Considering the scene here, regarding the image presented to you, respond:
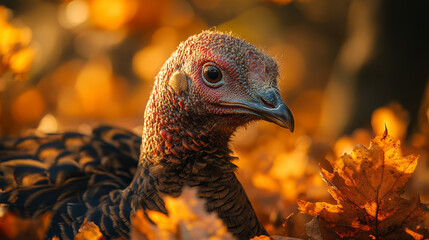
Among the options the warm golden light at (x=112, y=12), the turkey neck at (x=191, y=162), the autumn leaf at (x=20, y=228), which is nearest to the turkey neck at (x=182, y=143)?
the turkey neck at (x=191, y=162)

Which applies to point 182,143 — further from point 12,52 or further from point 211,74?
point 12,52

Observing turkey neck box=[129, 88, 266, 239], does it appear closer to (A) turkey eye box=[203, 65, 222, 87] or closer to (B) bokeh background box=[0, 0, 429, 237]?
(A) turkey eye box=[203, 65, 222, 87]

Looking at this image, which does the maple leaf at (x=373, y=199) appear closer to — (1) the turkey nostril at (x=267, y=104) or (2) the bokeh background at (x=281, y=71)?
(2) the bokeh background at (x=281, y=71)

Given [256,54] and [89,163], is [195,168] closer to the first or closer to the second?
[256,54]

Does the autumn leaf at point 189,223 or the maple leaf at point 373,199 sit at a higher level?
the maple leaf at point 373,199

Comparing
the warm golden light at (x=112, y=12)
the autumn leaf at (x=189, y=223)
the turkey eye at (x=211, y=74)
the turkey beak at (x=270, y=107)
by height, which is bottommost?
the autumn leaf at (x=189, y=223)

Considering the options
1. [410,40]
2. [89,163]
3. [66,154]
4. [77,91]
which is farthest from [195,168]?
[77,91]

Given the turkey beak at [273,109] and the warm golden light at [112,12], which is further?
the warm golden light at [112,12]

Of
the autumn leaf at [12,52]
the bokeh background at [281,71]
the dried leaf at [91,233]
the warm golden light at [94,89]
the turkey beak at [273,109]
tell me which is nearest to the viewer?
the dried leaf at [91,233]
